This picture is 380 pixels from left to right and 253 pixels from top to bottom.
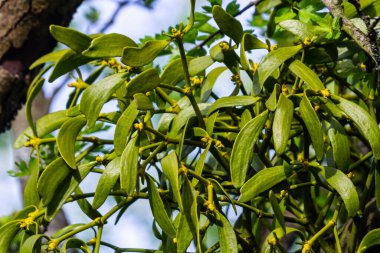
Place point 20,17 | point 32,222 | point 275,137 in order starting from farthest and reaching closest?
1. point 20,17
2. point 32,222
3. point 275,137

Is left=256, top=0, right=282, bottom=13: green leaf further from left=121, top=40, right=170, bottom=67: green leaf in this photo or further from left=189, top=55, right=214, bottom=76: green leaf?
left=121, top=40, right=170, bottom=67: green leaf

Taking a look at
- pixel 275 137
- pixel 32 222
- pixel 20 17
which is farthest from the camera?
pixel 20 17

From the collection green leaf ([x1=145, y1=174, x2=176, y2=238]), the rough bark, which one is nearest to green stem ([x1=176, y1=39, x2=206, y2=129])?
green leaf ([x1=145, y1=174, x2=176, y2=238])

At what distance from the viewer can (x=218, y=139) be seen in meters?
→ 0.95

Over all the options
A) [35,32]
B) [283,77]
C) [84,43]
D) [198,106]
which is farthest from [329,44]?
[35,32]

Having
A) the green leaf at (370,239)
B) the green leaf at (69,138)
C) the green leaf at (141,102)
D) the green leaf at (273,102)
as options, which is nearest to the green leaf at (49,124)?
the green leaf at (69,138)

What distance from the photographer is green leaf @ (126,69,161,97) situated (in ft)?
2.54

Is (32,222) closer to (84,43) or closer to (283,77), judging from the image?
(84,43)

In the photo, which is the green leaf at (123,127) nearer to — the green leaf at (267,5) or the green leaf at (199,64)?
the green leaf at (199,64)

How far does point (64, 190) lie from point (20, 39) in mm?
528

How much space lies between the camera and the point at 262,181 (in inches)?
31.5

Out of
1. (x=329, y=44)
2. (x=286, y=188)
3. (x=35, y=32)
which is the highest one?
(x=35, y=32)

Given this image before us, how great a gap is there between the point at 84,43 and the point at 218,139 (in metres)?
0.23

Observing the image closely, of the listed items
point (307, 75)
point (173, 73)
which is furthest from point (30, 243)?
point (307, 75)
